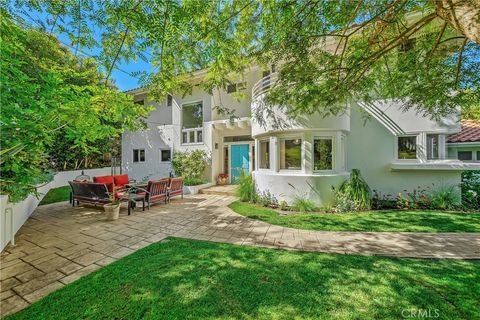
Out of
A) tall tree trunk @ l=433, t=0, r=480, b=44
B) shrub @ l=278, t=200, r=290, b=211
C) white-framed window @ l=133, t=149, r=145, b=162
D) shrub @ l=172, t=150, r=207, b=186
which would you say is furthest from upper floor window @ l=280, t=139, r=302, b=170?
white-framed window @ l=133, t=149, r=145, b=162

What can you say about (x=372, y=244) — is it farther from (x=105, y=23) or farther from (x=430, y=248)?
(x=105, y=23)

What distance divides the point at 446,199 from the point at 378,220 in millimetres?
3880

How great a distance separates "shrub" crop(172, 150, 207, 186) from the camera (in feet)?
43.3

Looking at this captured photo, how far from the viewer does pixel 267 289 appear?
302cm

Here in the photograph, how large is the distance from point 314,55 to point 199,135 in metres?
10.7

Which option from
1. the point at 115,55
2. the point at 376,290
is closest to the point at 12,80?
the point at 115,55

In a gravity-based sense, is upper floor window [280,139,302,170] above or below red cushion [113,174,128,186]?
above

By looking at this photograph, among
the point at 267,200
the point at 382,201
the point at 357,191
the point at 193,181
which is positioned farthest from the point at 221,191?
the point at 382,201

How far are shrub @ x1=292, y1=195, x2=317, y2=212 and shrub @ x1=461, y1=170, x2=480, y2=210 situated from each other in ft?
19.5

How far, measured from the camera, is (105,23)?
343cm

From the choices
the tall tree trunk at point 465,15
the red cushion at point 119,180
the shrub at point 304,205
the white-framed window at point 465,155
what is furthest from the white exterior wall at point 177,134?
the white-framed window at point 465,155

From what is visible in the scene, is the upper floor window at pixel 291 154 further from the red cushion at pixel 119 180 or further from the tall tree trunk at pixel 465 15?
the red cushion at pixel 119 180

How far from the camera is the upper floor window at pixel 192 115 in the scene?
1435 centimetres

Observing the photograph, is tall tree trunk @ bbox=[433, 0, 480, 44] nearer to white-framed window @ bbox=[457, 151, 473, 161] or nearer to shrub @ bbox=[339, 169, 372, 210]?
shrub @ bbox=[339, 169, 372, 210]
